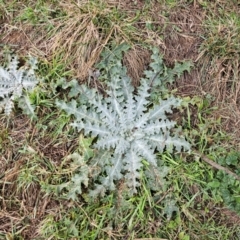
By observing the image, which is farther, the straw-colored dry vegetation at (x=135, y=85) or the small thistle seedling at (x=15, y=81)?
the small thistle seedling at (x=15, y=81)

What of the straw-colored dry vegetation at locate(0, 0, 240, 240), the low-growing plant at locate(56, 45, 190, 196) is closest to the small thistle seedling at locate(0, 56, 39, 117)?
the straw-colored dry vegetation at locate(0, 0, 240, 240)

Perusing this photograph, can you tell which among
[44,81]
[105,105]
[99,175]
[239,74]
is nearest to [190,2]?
[239,74]

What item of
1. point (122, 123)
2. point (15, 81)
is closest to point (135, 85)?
point (122, 123)

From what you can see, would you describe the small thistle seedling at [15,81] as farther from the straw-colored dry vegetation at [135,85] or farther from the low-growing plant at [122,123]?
the low-growing plant at [122,123]

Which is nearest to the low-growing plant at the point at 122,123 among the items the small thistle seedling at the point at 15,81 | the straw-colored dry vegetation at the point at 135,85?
the straw-colored dry vegetation at the point at 135,85

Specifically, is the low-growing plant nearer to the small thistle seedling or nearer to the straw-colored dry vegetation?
the straw-colored dry vegetation

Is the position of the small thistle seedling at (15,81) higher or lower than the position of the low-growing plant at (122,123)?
higher
